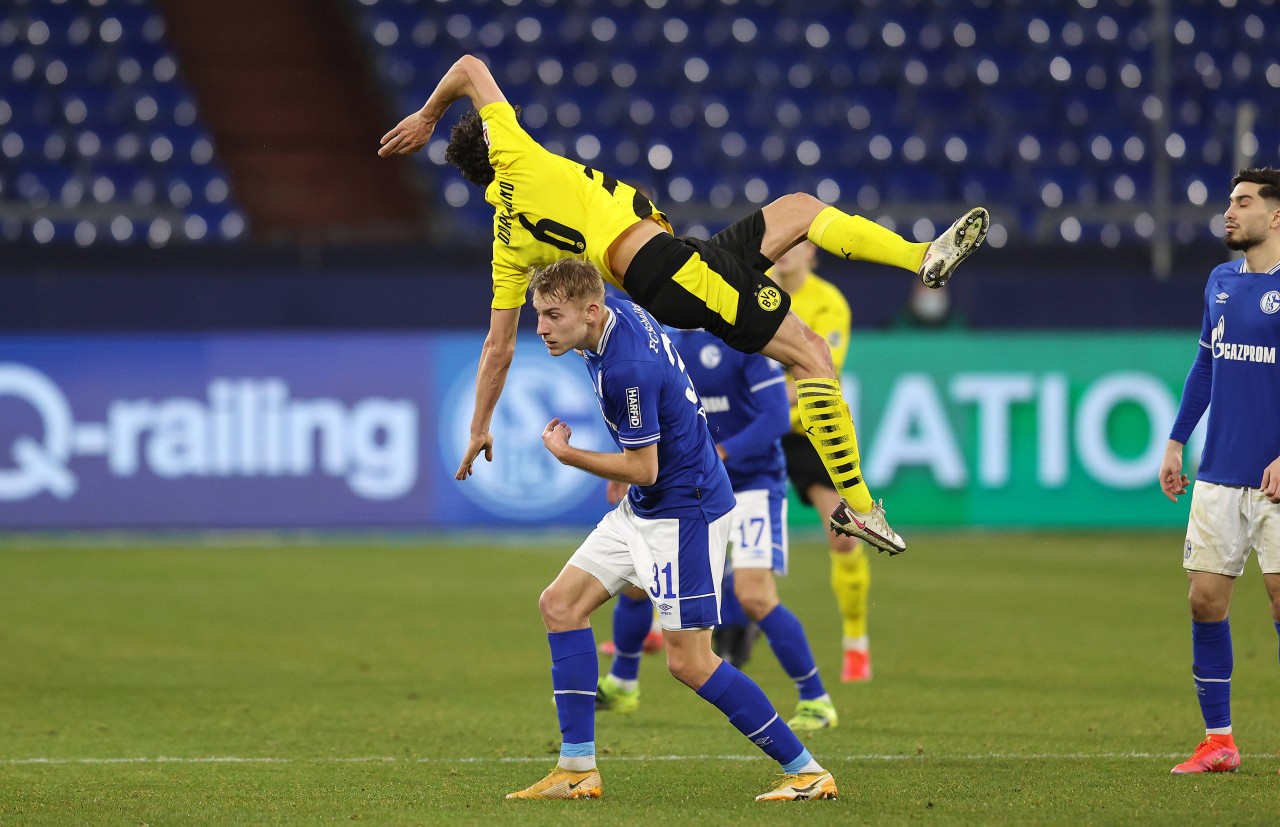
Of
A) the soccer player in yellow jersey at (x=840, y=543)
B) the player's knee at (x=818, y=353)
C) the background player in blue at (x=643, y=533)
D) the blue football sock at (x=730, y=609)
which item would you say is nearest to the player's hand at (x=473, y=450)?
the background player in blue at (x=643, y=533)

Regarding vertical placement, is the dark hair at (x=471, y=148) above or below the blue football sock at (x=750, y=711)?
above

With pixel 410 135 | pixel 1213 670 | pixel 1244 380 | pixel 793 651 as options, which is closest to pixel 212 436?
pixel 793 651

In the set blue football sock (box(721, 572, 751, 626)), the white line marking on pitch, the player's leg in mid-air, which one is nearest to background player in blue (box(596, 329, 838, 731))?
blue football sock (box(721, 572, 751, 626))

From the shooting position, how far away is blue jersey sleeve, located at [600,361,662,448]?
570 centimetres

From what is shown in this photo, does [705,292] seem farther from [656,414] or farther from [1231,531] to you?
[1231,531]

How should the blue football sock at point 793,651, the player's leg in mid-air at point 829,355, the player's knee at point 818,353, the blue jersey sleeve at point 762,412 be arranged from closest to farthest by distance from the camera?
the player's leg in mid-air at point 829,355 → the player's knee at point 818,353 → the blue football sock at point 793,651 → the blue jersey sleeve at point 762,412

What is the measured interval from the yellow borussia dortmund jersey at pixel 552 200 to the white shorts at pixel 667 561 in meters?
0.95

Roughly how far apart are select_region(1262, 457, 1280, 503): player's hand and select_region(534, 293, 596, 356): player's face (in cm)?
256

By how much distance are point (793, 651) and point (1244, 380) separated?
90.2 inches

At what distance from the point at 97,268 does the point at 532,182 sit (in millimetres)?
11542

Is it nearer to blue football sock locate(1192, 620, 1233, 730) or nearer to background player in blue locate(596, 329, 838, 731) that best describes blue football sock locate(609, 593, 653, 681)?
background player in blue locate(596, 329, 838, 731)

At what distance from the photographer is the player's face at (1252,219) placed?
21.2 ft

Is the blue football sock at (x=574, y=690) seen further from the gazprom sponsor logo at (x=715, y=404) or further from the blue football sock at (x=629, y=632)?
the gazprom sponsor logo at (x=715, y=404)

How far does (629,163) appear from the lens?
65.6ft
